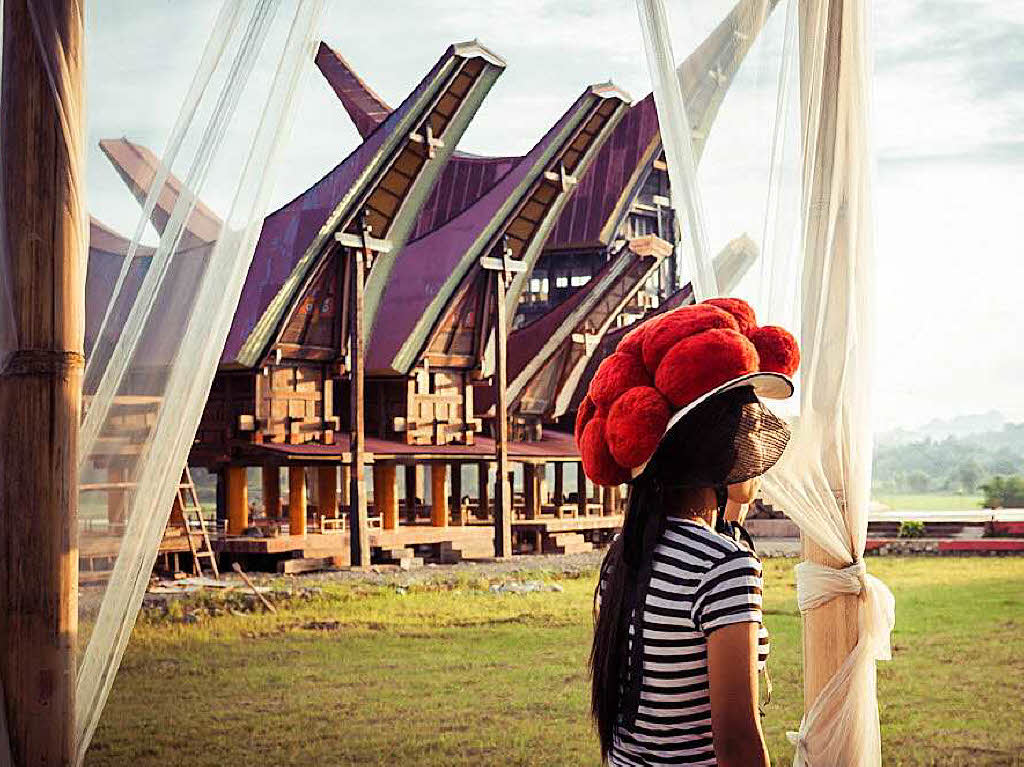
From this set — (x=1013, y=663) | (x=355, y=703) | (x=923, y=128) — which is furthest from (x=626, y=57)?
(x=355, y=703)

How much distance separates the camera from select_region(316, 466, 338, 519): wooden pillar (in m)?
8.59

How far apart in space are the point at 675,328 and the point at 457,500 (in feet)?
27.9

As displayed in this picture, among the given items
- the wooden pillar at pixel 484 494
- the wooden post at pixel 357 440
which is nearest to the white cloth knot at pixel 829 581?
the wooden post at pixel 357 440

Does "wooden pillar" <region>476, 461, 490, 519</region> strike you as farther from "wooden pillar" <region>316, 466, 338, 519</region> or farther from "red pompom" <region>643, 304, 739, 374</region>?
"red pompom" <region>643, 304, 739, 374</region>

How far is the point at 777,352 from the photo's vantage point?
64.9 inches

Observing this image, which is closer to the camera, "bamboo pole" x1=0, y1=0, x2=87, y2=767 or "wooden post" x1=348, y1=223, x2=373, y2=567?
"bamboo pole" x1=0, y1=0, x2=87, y2=767

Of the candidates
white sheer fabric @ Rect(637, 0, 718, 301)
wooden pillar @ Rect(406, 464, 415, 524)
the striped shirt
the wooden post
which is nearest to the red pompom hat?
the striped shirt

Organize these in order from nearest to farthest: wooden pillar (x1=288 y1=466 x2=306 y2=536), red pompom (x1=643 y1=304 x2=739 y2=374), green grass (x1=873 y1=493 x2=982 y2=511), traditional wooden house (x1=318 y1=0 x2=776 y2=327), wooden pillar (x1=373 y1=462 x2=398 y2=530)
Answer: red pompom (x1=643 y1=304 x2=739 y2=374), wooden pillar (x1=288 y1=466 x2=306 y2=536), wooden pillar (x1=373 y1=462 x2=398 y2=530), traditional wooden house (x1=318 y1=0 x2=776 y2=327), green grass (x1=873 y1=493 x2=982 y2=511)

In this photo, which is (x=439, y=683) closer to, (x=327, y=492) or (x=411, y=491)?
(x=327, y=492)

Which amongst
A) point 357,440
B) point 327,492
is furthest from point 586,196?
point 357,440

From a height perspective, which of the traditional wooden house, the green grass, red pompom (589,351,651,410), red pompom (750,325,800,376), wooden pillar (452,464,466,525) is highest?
the traditional wooden house

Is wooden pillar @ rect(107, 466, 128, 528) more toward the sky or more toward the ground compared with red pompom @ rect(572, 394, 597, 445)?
more toward the ground

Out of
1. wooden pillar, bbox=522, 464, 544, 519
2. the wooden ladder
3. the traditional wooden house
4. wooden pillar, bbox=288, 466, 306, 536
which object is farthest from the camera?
the traditional wooden house

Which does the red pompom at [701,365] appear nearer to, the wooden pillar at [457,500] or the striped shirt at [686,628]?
the striped shirt at [686,628]
